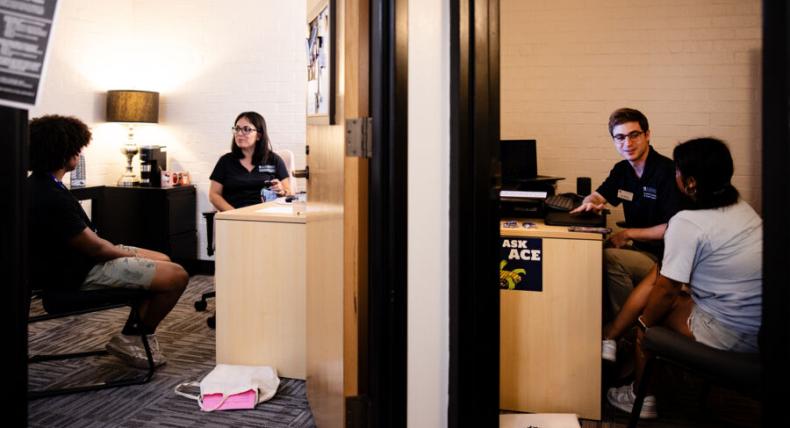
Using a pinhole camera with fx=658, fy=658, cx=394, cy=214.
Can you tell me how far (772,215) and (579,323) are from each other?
1568mm

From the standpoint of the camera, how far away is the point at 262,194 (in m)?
4.12

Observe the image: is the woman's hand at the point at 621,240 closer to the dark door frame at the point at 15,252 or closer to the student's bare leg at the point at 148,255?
the student's bare leg at the point at 148,255

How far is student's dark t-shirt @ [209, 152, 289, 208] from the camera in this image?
4.30 meters

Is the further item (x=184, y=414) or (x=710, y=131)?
(x=710, y=131)

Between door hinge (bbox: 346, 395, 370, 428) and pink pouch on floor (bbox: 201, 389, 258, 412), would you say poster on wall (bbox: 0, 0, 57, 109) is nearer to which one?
door hinge (bbox: 346, 395, 370, 428)

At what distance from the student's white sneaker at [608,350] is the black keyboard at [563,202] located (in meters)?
0.57

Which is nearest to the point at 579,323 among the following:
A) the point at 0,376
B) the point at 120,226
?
the point at 0,376

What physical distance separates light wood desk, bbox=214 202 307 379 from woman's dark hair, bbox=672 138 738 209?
5.31 ft

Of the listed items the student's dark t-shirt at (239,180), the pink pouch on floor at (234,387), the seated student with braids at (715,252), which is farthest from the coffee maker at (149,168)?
the seated student with braids at (715,252)

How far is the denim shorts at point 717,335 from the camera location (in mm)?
2190

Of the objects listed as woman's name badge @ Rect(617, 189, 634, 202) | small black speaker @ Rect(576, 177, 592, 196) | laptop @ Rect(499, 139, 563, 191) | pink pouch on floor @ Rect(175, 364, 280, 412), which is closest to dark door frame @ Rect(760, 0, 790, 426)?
pink pouch on floor @ Rect(175, 364, 280, 412)

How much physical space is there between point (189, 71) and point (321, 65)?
3.53m

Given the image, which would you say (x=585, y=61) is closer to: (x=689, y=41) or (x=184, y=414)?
(x=689, y=41)

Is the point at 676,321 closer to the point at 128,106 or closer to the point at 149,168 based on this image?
the point at 149,168
